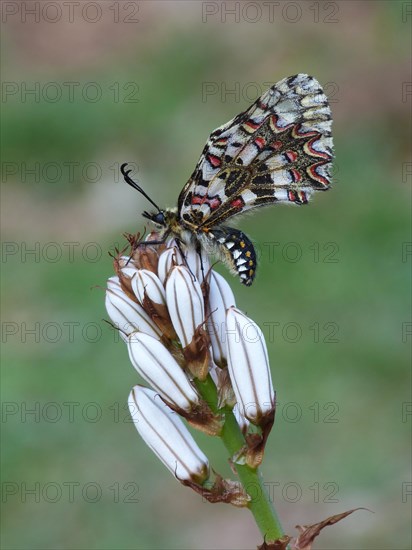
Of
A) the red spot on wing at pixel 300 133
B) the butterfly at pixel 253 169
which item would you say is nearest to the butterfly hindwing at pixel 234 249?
the butterfly at pixel 253 169

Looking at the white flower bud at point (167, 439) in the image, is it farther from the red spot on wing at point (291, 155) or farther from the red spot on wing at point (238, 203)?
the red spot on wing at point (291, 155)

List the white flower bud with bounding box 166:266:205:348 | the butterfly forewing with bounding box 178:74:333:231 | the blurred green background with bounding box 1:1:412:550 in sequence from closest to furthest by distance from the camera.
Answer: the white flower bud with bounding box 166:266:205:348 < the butterfly forewing with bounding box 178:74:333:231 < the blurred green background with bounding box 1:1:412:550

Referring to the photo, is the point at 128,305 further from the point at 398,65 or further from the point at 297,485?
the point at 398,65

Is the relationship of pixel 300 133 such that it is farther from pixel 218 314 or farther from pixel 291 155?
pixel 218 314

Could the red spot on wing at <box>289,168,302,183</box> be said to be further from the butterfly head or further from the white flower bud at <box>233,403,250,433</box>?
the white flower bud at <box>233,403,250,433</box>

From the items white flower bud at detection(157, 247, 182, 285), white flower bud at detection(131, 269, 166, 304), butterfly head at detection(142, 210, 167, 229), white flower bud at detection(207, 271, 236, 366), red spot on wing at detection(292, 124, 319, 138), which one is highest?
red spot on wing at detection(292, 124, 319, 138)

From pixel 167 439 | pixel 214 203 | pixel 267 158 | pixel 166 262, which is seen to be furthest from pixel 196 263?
pixel 167 439

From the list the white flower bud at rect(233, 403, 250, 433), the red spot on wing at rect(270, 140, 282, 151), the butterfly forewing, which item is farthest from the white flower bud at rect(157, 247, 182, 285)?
the red spot on wing at rect(270, 140, 282, 151)
